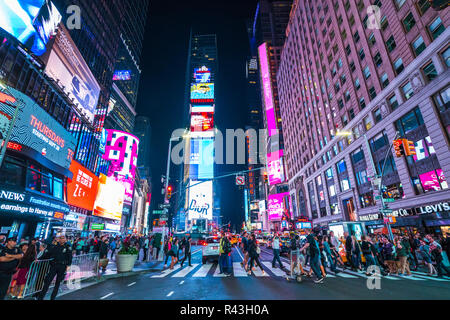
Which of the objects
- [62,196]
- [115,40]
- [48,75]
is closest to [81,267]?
[62,196]

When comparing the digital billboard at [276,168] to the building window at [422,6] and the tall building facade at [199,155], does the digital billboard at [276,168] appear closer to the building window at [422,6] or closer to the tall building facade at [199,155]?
the tall building facade at [199,155]

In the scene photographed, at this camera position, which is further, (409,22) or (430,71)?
(409,22)

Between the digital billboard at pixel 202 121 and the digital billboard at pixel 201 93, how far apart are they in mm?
9543

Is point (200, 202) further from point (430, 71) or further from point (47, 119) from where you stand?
point (430, 71)

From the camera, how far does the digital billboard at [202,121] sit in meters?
115

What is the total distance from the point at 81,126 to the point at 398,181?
4601 cm

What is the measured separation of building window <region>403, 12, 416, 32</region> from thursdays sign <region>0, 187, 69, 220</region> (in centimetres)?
3903

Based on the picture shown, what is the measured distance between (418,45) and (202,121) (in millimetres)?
99684

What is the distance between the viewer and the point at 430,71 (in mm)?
20750

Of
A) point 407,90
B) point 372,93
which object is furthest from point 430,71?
point 372,93

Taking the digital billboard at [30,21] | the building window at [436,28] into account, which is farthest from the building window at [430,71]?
the digital billboard at [30,21]

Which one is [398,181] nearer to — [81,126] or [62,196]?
[62,196]

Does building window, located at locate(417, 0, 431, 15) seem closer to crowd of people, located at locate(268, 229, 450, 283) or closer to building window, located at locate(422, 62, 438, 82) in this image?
building window, located at locate(422, 62, 438, 82)

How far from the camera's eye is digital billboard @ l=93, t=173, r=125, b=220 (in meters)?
37.8
